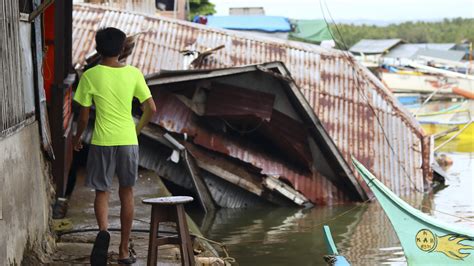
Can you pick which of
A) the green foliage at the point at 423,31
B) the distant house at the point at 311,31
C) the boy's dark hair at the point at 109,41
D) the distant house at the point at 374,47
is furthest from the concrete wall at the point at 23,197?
the green foliage at the point at 423,31

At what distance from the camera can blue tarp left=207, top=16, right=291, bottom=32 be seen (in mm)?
34091

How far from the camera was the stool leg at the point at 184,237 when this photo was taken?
5.70 m

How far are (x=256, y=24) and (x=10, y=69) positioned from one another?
97.7ft

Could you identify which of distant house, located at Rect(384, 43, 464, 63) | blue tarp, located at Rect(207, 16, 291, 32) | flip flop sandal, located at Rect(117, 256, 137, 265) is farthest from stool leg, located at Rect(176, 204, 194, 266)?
distant house, located at Rect(384, 43, 464, 63)

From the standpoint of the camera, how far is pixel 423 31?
78.8 m

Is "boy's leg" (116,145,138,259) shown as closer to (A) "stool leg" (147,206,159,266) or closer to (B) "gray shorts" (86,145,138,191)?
(B) "gray shorts" (86,145,138,191)

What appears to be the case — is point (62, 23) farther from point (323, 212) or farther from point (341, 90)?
point (341, 90)

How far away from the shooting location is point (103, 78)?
5820 mm

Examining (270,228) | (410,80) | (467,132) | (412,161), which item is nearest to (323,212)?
(270,228)

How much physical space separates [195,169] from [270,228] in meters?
2.04

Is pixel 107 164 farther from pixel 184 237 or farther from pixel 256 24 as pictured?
pixel 256 24

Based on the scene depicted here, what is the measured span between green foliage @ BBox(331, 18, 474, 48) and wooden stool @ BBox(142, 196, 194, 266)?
64.2 metres

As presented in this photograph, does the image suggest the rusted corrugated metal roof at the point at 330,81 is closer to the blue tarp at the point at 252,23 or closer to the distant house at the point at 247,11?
the blue tarp at the point at 252,23

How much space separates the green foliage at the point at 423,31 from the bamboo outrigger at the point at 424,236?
6144 cm
